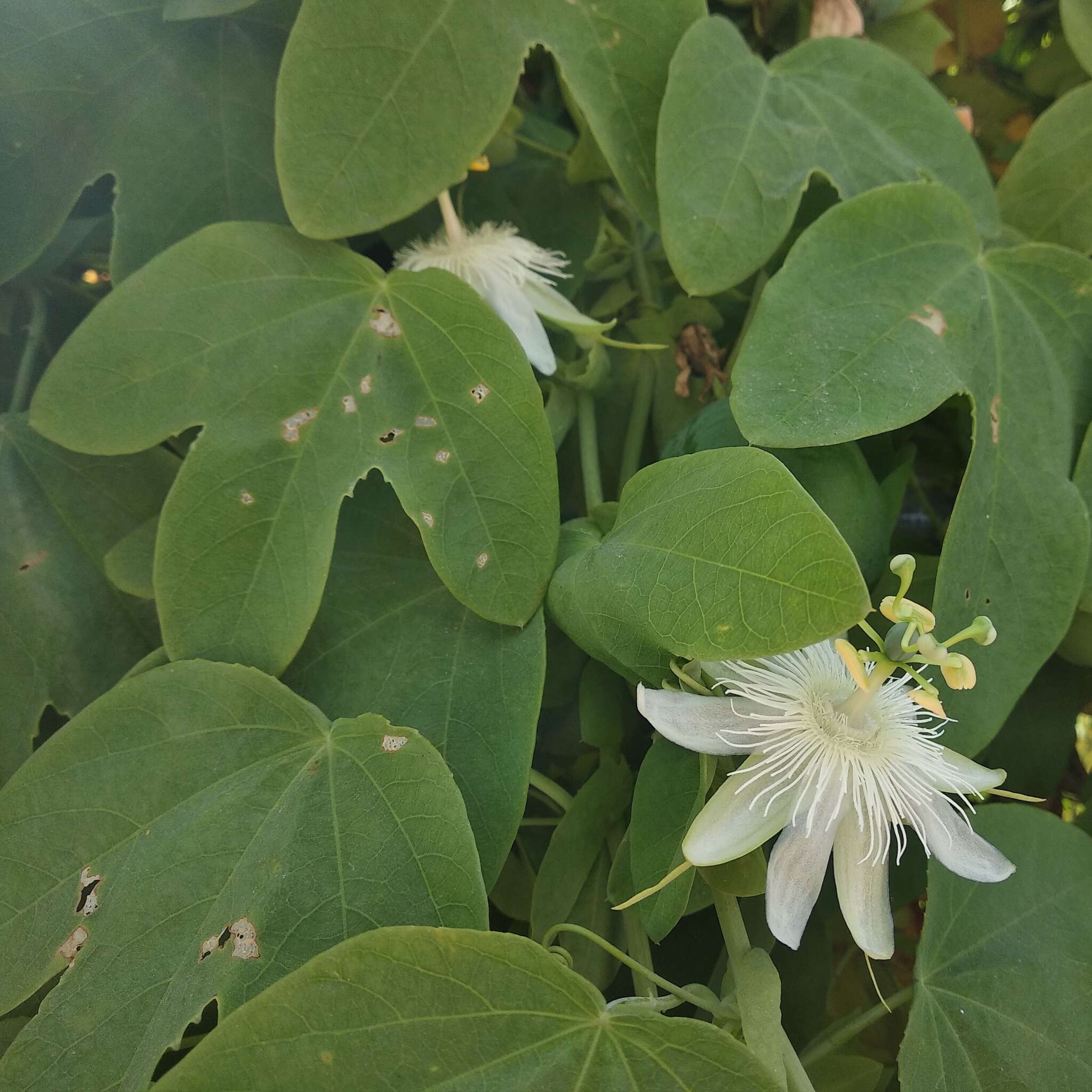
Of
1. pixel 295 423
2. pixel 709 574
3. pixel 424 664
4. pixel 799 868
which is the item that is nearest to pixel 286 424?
pixel 295 423

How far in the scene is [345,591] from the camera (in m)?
0.60

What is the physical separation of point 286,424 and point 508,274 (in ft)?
0.61

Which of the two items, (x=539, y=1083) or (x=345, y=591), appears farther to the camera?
(x=345, y=591)

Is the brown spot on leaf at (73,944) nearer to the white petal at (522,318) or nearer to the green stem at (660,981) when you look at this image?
the green stem at (660,981)

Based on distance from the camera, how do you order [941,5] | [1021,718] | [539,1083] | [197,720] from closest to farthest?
[539,1083], [197,720], [1021,718], [941,5]

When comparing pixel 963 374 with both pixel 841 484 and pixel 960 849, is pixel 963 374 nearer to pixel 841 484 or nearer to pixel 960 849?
pixel 841 484

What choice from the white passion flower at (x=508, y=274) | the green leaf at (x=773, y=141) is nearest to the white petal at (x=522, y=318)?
the white passion flower at (x=508, y=274)

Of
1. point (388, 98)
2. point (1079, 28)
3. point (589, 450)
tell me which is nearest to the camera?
point (388, 98)

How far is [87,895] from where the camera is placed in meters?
0.49

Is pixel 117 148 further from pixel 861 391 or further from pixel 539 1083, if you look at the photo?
pixel 539 1083

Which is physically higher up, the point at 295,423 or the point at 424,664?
the point at 295,423

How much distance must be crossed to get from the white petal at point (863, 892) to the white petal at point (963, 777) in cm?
5

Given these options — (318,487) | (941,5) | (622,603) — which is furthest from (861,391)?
(941,5)

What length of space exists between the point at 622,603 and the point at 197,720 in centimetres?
25
